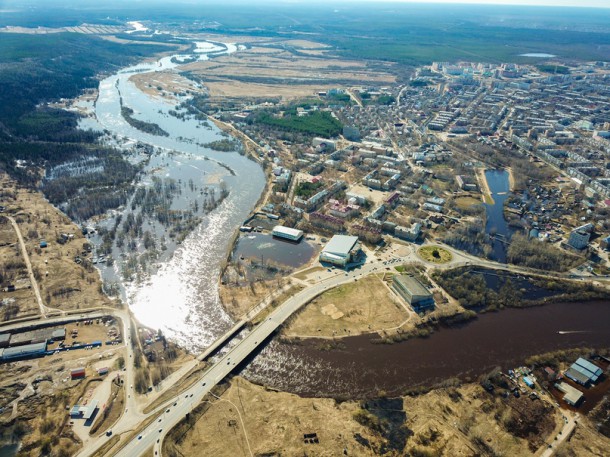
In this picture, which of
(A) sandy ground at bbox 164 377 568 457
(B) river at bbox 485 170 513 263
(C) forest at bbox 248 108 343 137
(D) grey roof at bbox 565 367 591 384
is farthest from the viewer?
(C) forest at bbox 248 108 343 137

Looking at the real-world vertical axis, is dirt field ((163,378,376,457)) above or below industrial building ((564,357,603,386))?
below

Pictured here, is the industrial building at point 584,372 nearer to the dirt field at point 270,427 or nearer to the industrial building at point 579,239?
the dirt field at point 270,427

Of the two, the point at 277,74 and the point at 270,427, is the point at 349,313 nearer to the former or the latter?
the point at 270,427

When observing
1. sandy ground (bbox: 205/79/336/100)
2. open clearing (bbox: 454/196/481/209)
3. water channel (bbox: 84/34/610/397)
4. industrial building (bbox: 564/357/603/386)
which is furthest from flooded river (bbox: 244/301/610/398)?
sandy ground (bbox: 205/79/336/100)

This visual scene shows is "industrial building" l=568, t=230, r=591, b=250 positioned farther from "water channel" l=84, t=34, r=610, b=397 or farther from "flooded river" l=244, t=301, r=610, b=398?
"flooded river" l=244, t=301, r=610, b=398

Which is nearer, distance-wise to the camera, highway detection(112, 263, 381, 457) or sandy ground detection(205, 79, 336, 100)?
highway detection(112, 263, 381, 457)

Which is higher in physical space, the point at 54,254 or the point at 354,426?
the point at 354,426

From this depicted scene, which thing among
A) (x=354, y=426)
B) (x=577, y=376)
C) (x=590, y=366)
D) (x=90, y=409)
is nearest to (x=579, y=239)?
(x=590, y=366)
